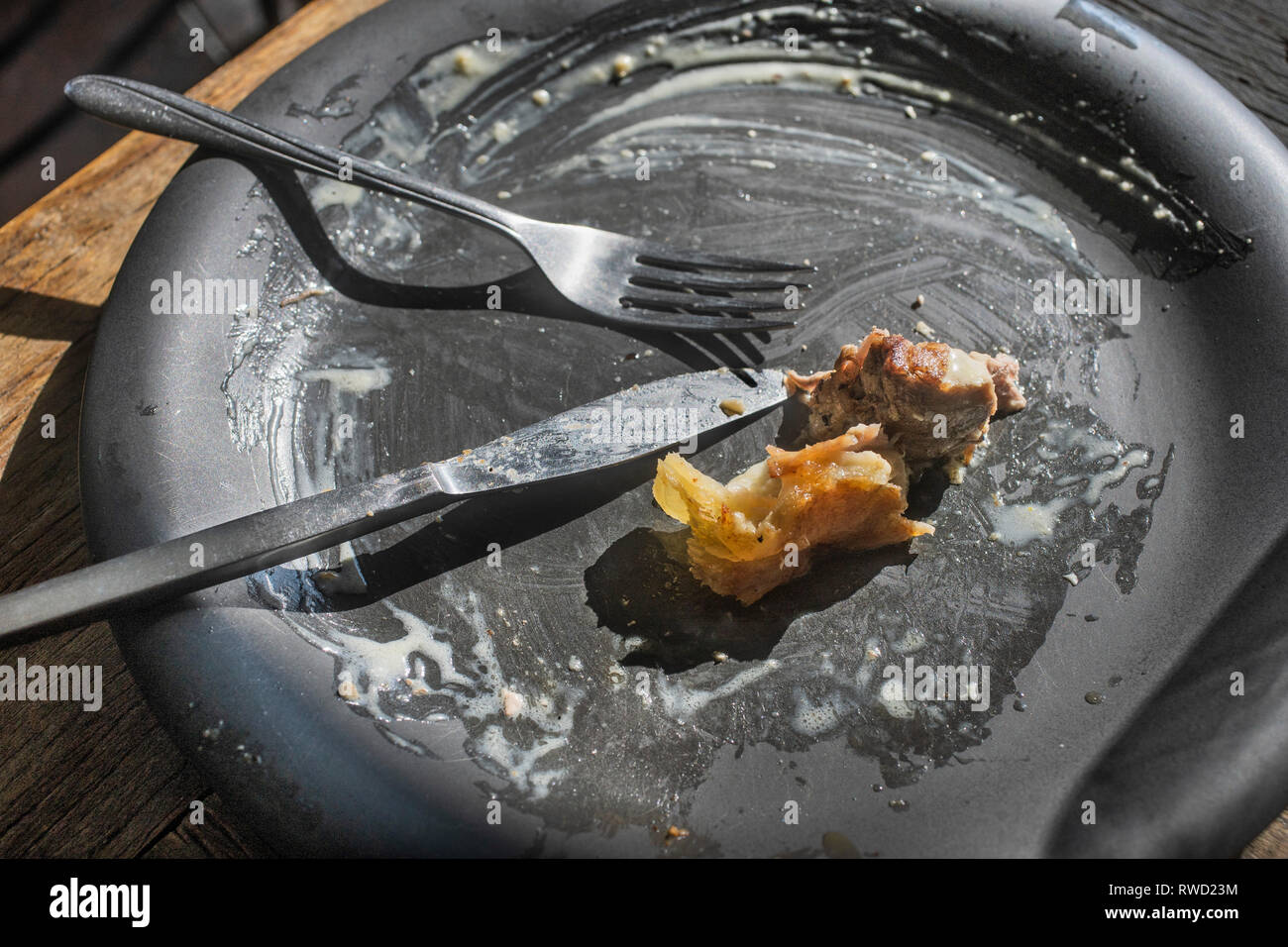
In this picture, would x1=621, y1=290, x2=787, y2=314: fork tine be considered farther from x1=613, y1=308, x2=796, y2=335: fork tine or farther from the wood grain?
the wood grain

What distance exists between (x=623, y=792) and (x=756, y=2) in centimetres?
138

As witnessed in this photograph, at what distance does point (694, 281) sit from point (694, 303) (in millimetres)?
39

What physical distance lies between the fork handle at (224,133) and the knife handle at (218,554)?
51 cm

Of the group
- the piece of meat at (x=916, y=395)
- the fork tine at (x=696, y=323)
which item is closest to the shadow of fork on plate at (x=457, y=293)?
the fork tine at (x=696, y=323)

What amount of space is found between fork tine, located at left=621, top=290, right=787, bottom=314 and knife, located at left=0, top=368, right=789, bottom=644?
12 centimetres

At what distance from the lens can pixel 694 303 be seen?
144 centimetres

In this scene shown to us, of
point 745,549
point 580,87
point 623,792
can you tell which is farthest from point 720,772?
point 580,87

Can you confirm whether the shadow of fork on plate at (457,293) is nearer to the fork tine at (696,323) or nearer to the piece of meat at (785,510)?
the fork tine at (696,323)

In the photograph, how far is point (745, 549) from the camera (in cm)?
117

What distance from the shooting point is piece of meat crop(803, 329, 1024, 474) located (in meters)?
Answer: 1.22

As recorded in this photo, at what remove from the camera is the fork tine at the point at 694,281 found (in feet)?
4.78

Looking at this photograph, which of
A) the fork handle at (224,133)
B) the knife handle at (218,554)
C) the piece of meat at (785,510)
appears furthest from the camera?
the fork handle at (224,133)

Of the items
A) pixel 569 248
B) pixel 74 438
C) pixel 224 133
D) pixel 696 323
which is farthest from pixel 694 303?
pixel 74 438

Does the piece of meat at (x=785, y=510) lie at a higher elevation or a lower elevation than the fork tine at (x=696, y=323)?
lower
